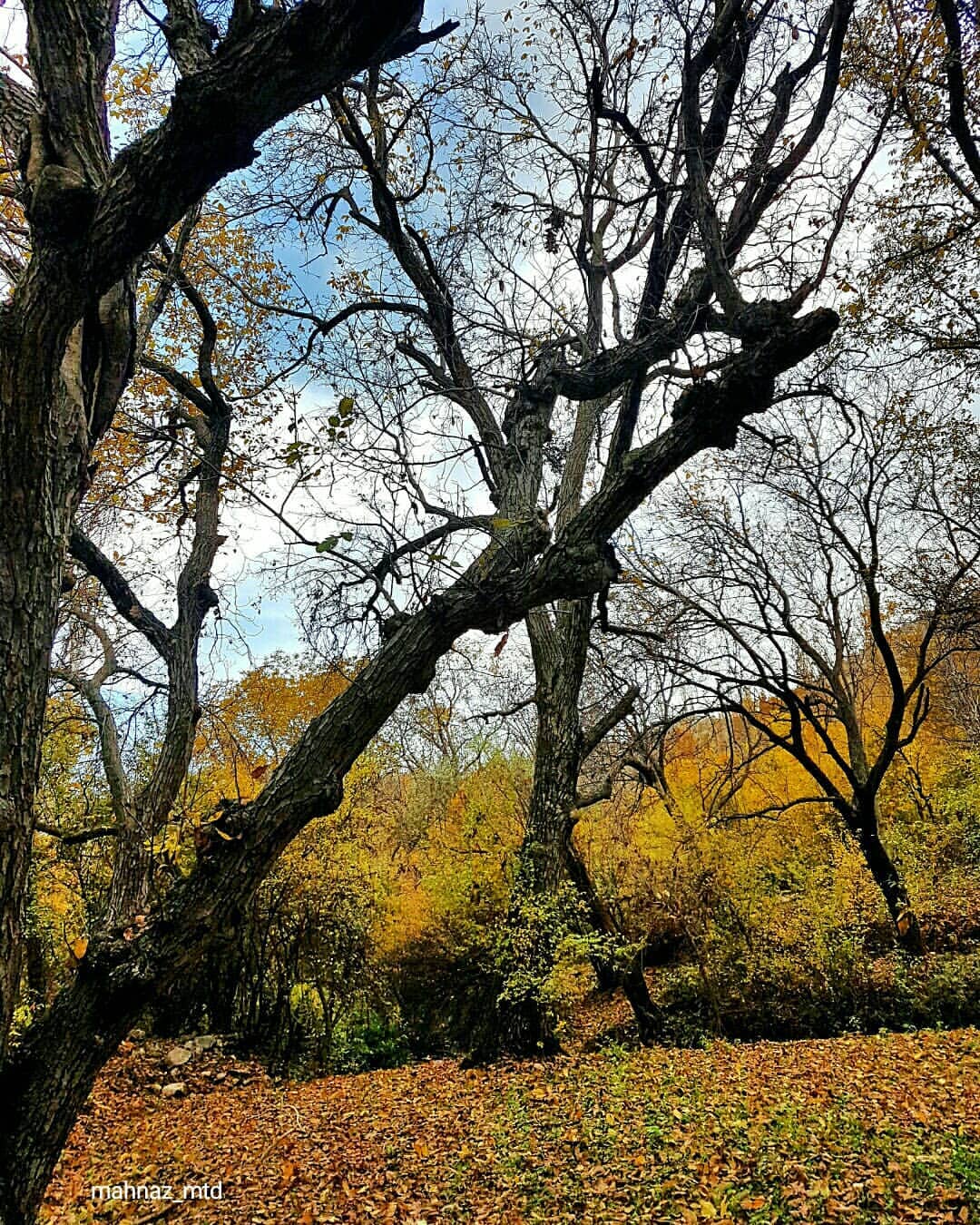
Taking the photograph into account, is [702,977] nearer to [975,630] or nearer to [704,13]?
[975,630]

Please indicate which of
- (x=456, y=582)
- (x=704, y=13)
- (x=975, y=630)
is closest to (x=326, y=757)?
(x=456, y=582)

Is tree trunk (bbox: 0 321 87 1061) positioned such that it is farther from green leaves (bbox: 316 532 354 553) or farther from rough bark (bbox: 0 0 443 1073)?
green leaves (bbox: 316 532 354 553)

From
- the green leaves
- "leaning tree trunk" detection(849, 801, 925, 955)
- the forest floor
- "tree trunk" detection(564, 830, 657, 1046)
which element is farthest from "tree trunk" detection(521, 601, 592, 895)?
the green leaves

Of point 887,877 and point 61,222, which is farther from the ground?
point 61,222

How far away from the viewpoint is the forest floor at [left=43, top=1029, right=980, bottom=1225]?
145 inches

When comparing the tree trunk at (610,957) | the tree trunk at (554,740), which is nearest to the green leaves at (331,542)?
the tree trunk at (554,740)

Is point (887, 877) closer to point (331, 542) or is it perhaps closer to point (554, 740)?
point (554, 740)

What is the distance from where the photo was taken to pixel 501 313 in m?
4.88

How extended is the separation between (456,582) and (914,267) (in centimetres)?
606

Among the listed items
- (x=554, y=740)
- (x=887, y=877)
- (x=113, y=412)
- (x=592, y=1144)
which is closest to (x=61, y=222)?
(x=113, y=412)

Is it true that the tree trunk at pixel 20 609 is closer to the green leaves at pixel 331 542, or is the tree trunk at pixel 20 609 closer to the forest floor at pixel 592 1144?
the green leaves at pixel 331 542

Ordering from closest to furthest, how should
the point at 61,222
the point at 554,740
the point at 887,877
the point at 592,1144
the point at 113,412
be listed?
the point at 61,222 → the point at 113,412 → the point at 592,1144 → the point at 554,740 → the point at 887,877

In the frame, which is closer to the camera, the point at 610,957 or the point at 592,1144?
the point at 592,1144

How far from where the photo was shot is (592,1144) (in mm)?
4641
